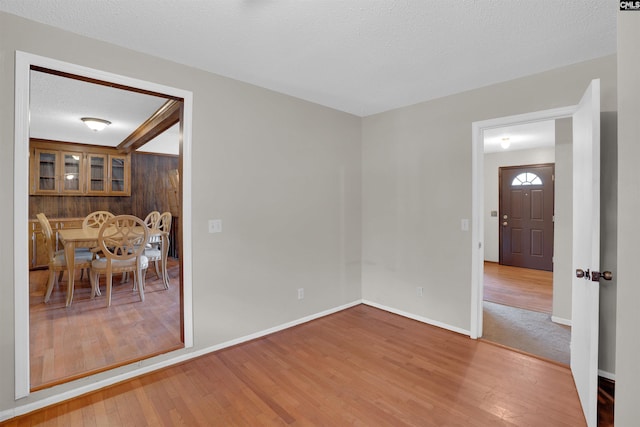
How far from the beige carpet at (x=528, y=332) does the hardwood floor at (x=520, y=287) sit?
337mm

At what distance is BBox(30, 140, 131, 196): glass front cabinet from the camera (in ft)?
19.1

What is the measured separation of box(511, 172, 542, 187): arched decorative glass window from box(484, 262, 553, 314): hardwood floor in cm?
171

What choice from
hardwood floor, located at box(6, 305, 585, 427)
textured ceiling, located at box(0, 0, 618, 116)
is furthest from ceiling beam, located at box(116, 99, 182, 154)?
hardwood floor, located at box(6, 305, 585, 427)

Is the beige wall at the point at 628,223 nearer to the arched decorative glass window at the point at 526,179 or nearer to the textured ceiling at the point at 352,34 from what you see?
the textured ceiling at the point at 352,34

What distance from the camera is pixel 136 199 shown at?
22.5 ft

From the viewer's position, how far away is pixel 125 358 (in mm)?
2475

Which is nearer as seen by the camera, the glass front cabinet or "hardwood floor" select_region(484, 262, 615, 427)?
"hardwood floor" select_region(484, 262, 615, 427)

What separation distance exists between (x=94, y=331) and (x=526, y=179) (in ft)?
24.3

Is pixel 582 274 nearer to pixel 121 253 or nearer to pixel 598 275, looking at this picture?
pixel 598 275

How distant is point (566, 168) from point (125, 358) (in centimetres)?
466

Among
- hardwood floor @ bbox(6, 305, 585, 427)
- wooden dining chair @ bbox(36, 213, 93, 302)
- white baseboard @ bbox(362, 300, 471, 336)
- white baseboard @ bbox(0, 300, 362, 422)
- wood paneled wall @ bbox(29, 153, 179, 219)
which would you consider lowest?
hardwood floor @ bbox(6, 305, 585, 427)

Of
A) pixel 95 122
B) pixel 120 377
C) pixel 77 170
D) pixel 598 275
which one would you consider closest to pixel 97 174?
pixel 77 170

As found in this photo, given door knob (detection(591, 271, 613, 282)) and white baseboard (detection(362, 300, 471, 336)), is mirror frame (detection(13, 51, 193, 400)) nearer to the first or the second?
white baseboard (detection(362, 300, 471, 336))

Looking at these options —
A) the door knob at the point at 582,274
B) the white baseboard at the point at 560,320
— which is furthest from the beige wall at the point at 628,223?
the white baseboard at the point at 560,320
